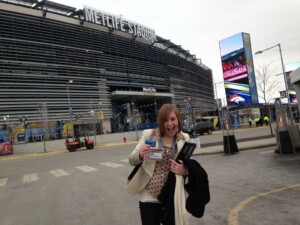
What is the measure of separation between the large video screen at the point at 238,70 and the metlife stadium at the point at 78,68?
944 cm

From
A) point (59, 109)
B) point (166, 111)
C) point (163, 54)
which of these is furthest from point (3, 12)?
point (166, 111)

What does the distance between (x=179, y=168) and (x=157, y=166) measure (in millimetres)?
262

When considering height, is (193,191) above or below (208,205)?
above

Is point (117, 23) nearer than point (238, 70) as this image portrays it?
No

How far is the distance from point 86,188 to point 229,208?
17.4 ft

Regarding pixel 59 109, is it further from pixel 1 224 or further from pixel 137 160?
pixel 137 160

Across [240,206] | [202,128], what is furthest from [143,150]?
[202,128]

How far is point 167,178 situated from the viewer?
3053 millimetres

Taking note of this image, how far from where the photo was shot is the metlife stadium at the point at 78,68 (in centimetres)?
5219

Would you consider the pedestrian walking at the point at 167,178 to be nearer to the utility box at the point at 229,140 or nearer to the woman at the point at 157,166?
the woman at the point at 157,166

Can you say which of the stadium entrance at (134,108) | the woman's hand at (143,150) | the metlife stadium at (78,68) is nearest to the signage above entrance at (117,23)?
the metlife stadium at (78,68)

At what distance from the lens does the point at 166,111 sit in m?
3.21

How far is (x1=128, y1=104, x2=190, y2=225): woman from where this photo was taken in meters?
3.06

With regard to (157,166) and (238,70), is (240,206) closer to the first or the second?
(157,166)
